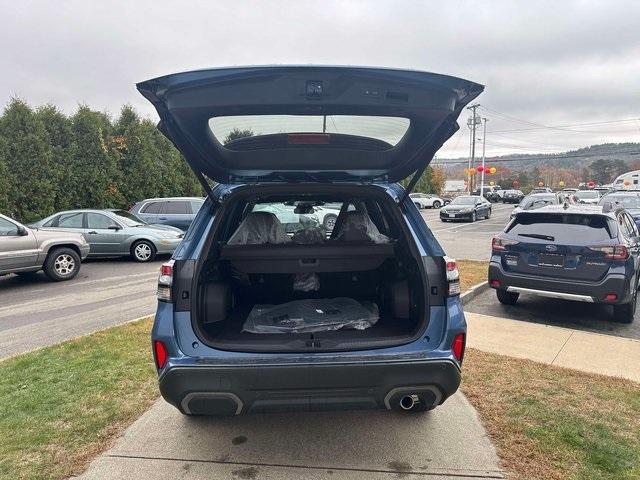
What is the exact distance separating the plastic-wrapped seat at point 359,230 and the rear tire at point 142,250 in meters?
8.30

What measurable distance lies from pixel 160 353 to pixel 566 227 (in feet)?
17.2

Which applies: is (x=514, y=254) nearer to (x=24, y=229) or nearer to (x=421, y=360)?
(x=421, y=360)

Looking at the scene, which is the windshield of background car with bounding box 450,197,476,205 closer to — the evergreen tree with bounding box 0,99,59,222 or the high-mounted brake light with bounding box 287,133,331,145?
the evergreen tree with bounding box 0,99,59,222

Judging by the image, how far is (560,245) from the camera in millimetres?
5535

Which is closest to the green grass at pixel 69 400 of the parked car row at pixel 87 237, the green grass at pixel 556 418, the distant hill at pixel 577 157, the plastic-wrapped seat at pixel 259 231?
the plastic-wrapped seat at pixel 259 231

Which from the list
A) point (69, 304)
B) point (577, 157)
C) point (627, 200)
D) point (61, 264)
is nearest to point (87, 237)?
point (61, 264)

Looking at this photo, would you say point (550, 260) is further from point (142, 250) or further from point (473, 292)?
point (142, 250)

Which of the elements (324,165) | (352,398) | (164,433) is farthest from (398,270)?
(164,433)

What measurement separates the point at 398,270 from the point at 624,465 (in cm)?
176

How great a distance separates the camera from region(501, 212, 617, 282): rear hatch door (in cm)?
536

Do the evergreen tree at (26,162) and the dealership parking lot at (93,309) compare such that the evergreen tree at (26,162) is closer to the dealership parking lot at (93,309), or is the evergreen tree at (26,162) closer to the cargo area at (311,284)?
the dealership parking lot at (93,309)

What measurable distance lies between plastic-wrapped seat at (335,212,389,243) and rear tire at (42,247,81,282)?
23.2 feet

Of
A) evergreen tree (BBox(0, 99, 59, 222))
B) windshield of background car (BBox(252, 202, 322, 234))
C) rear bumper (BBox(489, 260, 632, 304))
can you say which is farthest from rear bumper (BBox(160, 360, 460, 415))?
evergreen tree (BBox(0, 99, 59, 222))

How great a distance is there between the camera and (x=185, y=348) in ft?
7.93
